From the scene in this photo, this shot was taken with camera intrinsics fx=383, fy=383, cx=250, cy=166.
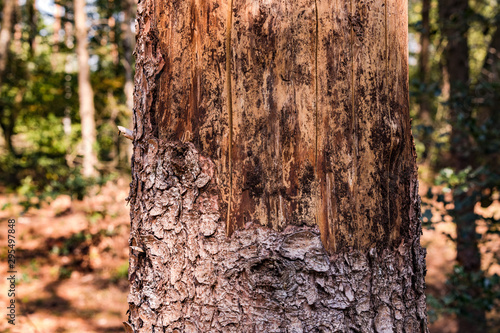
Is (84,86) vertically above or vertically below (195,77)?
above

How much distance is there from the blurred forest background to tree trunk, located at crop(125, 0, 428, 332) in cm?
186

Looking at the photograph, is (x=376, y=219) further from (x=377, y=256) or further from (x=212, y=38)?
(x=212, y=38)

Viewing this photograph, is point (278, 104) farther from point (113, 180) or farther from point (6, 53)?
point (6, 53)

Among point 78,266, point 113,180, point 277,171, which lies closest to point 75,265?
point 78,266

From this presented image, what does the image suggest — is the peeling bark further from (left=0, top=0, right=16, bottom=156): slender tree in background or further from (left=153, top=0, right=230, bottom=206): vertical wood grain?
(left=0, top=0, right=16, bottom=156): slender tree in background

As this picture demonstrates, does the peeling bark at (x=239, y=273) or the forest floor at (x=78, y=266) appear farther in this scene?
the forest floor at (x=78, y=266)

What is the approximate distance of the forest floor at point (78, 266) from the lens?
16.1 feet

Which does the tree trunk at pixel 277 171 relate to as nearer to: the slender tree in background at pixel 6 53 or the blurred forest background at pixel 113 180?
the blurred forest background at pixel 113 180

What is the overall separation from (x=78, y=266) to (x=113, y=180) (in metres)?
1.56

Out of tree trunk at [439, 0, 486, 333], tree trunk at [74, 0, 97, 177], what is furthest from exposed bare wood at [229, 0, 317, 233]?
tree trunk at [74, 0, 97, 177]

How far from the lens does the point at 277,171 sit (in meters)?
1.04

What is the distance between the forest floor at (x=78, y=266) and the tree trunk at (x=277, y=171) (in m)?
4.23

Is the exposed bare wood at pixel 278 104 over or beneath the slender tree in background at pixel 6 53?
beneath

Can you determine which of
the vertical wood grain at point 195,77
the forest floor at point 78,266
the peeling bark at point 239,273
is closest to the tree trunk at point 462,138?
the forest floor at point 78,266
